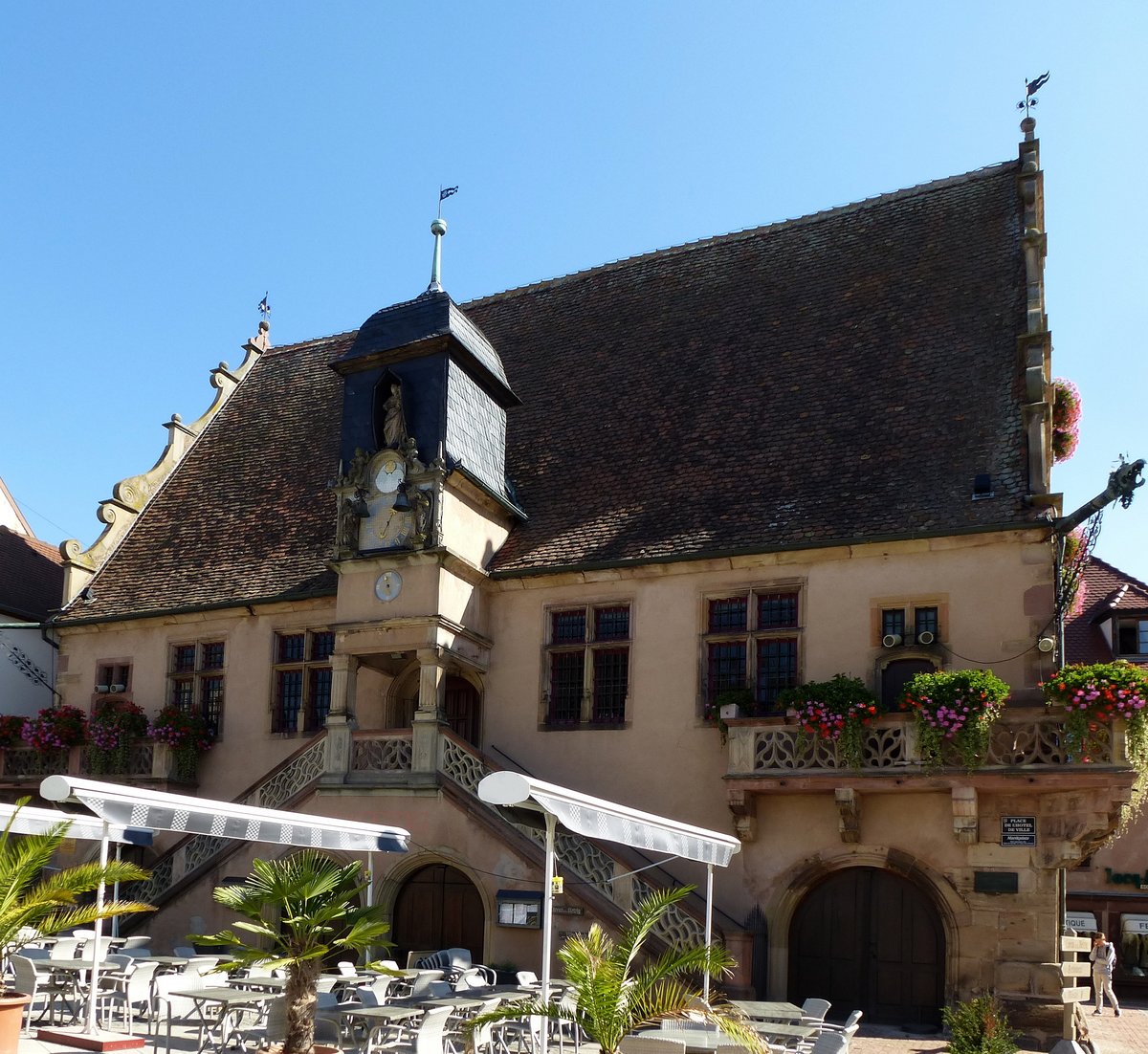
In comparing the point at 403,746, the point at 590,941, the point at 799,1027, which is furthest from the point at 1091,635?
the point at 590,941

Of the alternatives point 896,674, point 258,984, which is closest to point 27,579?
point 258,984

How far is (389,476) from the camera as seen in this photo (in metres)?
20.2

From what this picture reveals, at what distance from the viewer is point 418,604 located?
758 inches

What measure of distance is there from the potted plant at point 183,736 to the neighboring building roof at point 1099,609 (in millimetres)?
18065

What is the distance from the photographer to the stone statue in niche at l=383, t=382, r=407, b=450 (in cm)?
2022

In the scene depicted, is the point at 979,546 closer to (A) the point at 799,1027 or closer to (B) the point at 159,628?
(A) the point at 799,1027

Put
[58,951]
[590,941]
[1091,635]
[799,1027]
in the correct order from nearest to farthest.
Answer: [590,941] → [799,1027] → [58,951] → [1091,635]

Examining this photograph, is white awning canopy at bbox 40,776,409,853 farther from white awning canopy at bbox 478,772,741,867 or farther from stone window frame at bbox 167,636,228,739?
stone window frame at bbox 167,636,228,739

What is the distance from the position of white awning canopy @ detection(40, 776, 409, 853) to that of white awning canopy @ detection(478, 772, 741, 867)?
9.34 feet

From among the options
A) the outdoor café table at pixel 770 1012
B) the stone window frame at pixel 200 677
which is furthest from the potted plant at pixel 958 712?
the stone window frame at pixel 200 677

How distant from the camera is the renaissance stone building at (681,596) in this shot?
1628cm

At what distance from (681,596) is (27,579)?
631 inches

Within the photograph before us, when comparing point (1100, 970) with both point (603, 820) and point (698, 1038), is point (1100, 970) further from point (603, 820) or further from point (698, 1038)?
point (603, 820)

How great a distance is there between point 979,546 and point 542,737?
696 centimetres
